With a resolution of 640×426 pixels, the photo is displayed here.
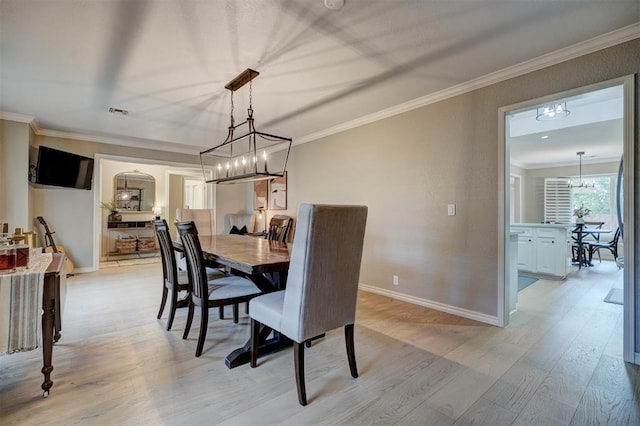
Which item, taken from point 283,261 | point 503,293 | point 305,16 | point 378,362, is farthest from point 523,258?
point 305,16

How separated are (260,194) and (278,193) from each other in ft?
2.42

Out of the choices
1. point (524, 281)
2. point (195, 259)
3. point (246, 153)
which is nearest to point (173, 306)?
point (195, 259)

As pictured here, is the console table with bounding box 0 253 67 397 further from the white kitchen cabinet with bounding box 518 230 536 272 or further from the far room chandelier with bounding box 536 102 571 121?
the white kitchen cabinet with bounding box 518 230 536 272

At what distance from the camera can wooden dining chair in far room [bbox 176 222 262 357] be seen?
2182 mm

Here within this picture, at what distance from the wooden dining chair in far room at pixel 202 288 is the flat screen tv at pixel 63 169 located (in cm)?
351

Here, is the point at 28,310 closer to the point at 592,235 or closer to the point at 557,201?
the point at 592,235

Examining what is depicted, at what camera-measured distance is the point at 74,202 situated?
16.3 ft

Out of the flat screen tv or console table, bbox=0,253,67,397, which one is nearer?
console table, bbox=0,253,67,397

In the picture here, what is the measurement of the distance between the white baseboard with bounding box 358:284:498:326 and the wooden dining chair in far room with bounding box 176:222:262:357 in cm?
200

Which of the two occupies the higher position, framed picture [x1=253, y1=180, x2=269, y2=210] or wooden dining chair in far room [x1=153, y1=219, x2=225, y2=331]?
framed picture [x1=253, y1=180, x2=269, y2=210]

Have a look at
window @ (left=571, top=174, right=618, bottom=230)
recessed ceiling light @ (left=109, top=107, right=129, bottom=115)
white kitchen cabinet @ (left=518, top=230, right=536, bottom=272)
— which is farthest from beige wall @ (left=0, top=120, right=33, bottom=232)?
window @ (left=571, top=174, right=618, bottom=230)

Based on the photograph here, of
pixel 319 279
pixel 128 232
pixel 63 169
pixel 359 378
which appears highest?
pixel 63 169

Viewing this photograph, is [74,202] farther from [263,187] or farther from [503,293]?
[503,293]

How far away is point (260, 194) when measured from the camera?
21.1 ft
